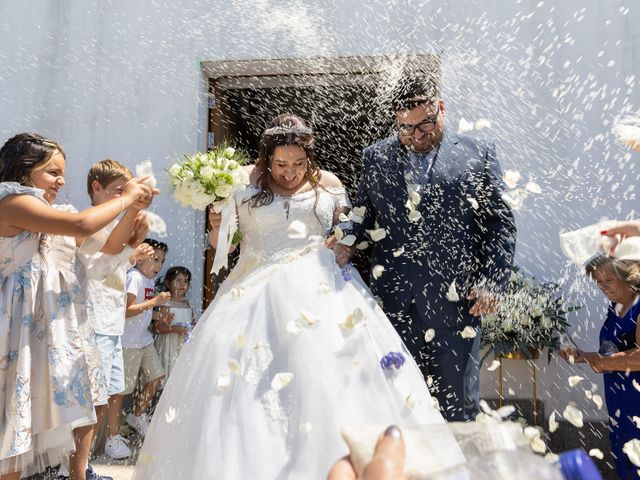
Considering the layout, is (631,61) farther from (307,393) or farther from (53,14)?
(53,14)

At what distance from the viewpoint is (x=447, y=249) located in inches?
116

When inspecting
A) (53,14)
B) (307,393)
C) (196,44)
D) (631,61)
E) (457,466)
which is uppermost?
(53,14)

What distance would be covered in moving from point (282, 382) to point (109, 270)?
1103 mm

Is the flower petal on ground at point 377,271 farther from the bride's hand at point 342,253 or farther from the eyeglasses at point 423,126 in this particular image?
the eyeglasses at point 423,126

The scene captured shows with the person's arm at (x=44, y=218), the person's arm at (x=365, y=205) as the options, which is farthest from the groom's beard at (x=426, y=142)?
the person's arm at (x=44, y=218)

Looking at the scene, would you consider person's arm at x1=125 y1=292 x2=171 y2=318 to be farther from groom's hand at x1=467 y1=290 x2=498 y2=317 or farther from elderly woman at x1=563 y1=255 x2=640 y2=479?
elderly woman at x1=563 y1=255 x2=640 y2=479

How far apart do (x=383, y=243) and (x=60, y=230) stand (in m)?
1.40

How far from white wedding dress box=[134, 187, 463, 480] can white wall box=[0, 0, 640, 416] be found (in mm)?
2689

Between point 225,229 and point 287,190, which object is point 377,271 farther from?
point 225,229

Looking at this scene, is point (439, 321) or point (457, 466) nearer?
point (457, 466)

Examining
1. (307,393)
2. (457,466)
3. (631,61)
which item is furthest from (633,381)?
(631,61)

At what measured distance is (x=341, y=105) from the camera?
288 inches

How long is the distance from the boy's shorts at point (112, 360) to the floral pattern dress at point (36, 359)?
2.96ft

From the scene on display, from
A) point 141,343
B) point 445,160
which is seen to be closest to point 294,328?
point 445,160
